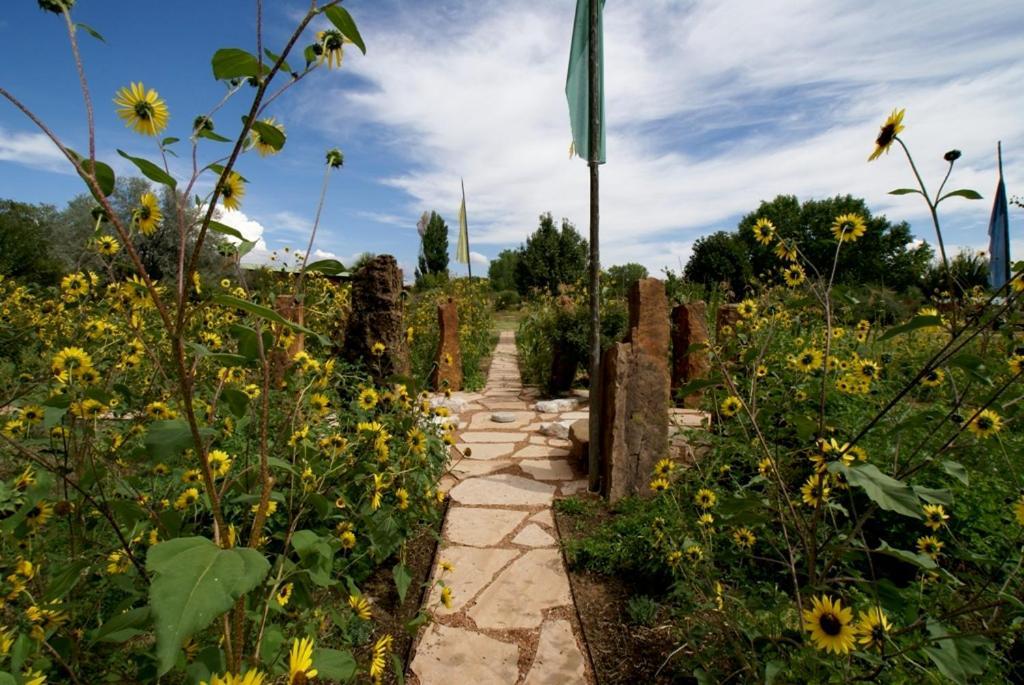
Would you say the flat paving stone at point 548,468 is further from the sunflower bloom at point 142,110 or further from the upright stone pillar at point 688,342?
the sunflower bloom at point 142,110

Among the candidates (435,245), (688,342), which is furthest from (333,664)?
(435,245)

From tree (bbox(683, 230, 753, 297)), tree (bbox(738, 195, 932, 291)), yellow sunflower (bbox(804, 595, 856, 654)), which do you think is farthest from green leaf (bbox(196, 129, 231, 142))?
tree (bbox(738, 195, 932, 291))

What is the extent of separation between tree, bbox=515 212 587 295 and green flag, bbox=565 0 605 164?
18113mm

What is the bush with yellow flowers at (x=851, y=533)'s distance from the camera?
40.1 inches

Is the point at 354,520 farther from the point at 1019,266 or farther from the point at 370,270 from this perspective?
the point at 370,270

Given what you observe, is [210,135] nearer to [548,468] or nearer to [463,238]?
[548,468]

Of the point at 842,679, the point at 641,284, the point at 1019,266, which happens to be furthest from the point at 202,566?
the point at 641,284

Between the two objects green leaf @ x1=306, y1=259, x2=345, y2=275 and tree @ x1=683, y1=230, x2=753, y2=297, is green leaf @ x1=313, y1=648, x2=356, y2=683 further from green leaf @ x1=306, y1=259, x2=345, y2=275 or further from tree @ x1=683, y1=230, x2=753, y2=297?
tree @ x1=683, y1=230, x2=753, y2=297

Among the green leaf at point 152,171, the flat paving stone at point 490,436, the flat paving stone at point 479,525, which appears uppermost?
the green leaf at point 152,171

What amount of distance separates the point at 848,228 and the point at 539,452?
3.07m

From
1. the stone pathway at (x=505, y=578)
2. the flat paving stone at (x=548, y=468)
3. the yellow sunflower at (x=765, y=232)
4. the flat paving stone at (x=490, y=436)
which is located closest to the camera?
the yellow sunflower at (x=765, y=232)

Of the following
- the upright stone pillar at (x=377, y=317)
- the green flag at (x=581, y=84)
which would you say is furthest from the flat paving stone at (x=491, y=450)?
the green flag at (x=581, y=84)

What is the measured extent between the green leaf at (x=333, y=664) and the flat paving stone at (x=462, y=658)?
3.64 ft

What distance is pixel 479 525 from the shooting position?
9.70 ft
